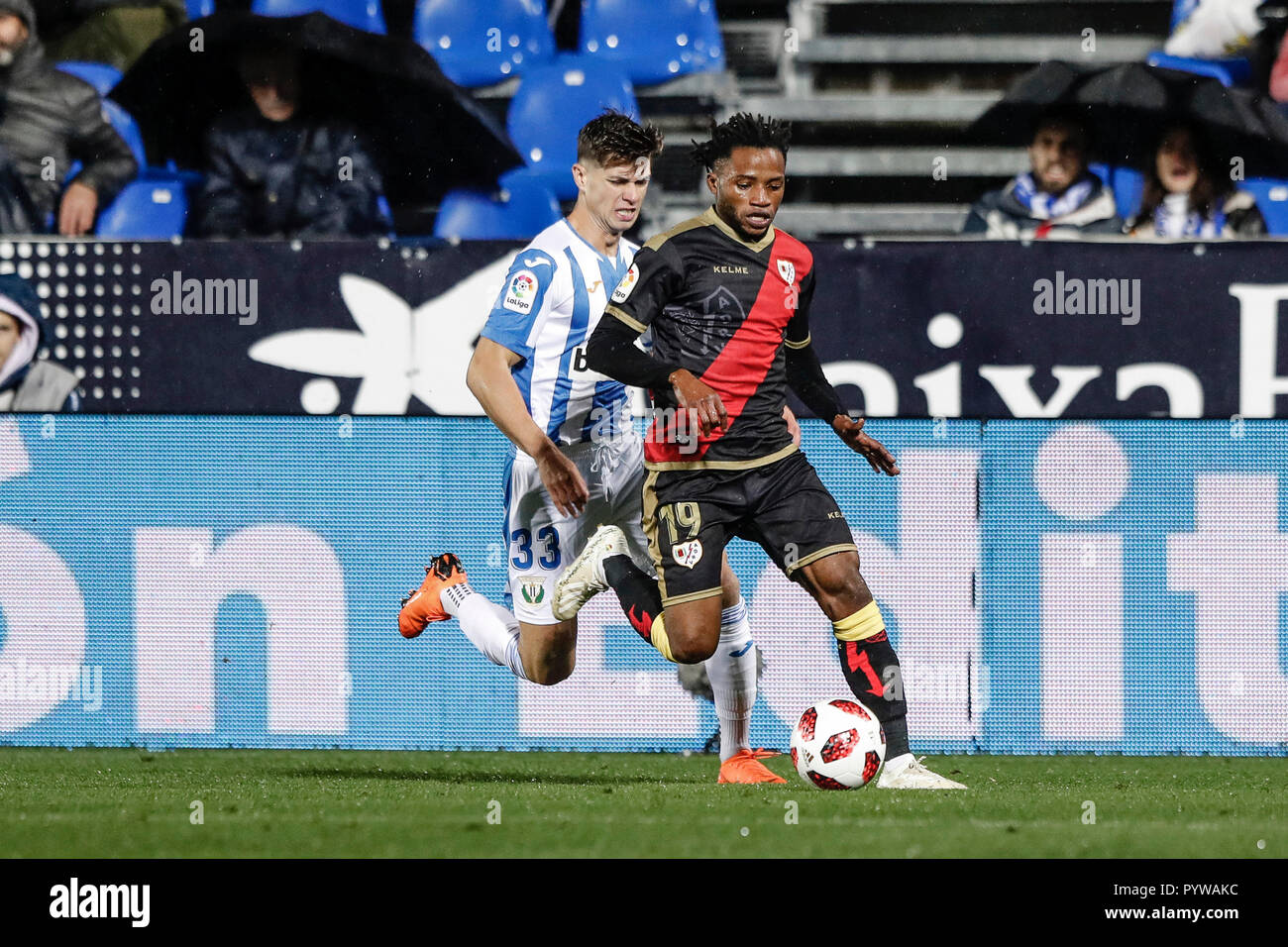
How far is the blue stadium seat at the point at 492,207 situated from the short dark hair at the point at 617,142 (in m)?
3.23

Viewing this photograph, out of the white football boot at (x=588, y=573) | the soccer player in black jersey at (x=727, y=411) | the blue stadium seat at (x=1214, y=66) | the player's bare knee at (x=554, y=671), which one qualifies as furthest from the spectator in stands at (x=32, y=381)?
the blue stadium seat at (x=1214, y=66)

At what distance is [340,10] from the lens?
32.2 feet

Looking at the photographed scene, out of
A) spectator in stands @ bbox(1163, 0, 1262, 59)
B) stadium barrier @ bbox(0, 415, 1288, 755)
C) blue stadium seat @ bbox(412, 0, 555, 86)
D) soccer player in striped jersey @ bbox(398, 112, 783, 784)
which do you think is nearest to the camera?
soccer player in striped jersey @ bbox(398, 112, 783, 784)

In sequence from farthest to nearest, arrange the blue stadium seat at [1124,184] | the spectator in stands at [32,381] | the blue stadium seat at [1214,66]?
the blue stadium seat at [1214,66] < the blue stadium seat at [1124,184] < the spectator in stands at [32,381]

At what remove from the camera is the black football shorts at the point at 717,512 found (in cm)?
560

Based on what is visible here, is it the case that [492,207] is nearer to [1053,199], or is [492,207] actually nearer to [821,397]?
[1053,199]

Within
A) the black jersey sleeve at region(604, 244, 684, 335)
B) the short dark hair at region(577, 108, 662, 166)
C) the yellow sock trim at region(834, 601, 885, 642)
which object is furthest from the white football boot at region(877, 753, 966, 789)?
the short dark hair at region(577, 108, 662, 166)

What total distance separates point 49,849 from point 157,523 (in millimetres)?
3598

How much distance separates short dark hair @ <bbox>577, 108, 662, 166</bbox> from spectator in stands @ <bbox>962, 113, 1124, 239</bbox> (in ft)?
10.9

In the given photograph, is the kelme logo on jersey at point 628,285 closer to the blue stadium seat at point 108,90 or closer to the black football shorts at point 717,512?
the black football shorts at point 717,512

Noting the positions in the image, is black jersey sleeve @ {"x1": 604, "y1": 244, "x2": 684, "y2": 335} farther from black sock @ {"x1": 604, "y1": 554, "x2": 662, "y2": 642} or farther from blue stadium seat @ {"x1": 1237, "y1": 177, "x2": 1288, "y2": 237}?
blue stadium seat @ {"x1": 1237, "y1": 177, "x2": 1288, "y2": 237}

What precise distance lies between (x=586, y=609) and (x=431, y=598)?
3.01ft

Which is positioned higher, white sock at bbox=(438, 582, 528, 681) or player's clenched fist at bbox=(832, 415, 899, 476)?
player's clenched fist at bbox=(832, 415, 899, 476)

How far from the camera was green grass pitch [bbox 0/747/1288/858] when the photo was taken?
13.9 ft
